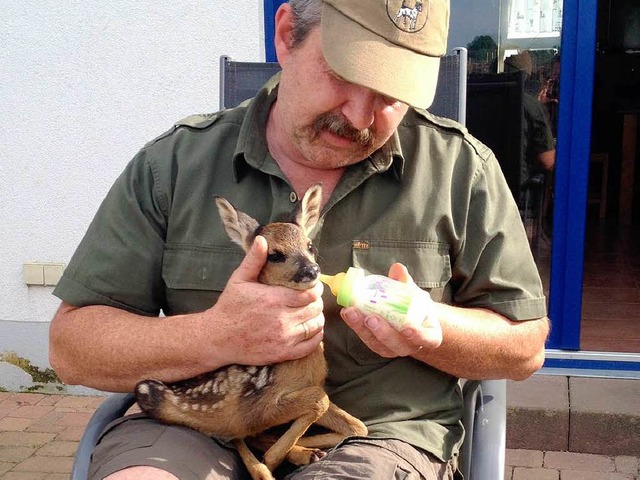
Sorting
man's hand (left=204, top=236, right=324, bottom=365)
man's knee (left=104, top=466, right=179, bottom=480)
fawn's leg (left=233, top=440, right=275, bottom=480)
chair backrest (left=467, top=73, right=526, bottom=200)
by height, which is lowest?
fawn's leg (left=233, top=440, right=275, bottom=480)

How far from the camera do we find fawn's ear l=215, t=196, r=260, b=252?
2100 millimetres

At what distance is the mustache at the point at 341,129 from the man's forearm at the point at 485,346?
0.50 metres

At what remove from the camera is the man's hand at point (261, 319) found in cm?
198

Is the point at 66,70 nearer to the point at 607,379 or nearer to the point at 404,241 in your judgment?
the point at 404,241

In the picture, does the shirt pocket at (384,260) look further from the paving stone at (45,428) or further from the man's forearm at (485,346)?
the paving stone at (45,428)

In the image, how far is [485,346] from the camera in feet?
→ 7.32

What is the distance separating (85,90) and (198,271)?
2.62m

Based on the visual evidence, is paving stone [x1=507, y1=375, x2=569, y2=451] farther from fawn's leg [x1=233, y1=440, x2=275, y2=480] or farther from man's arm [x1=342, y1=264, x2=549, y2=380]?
fawn's leg [x1=233, y1=440, x2=275, y2=480]

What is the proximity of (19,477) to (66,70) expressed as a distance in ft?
7.27

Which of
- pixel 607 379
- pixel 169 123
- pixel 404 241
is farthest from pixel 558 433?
pixel 169 123

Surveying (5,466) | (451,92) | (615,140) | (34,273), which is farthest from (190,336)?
(615,140)

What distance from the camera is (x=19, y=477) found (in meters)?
4.02

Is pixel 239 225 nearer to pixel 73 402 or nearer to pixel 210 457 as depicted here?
pixel 210 457

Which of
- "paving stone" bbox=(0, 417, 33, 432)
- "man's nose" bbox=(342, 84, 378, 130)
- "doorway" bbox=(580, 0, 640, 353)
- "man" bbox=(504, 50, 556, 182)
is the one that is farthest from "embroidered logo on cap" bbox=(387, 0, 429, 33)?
"doorway" bbox=(580, 0, 640, 353)
